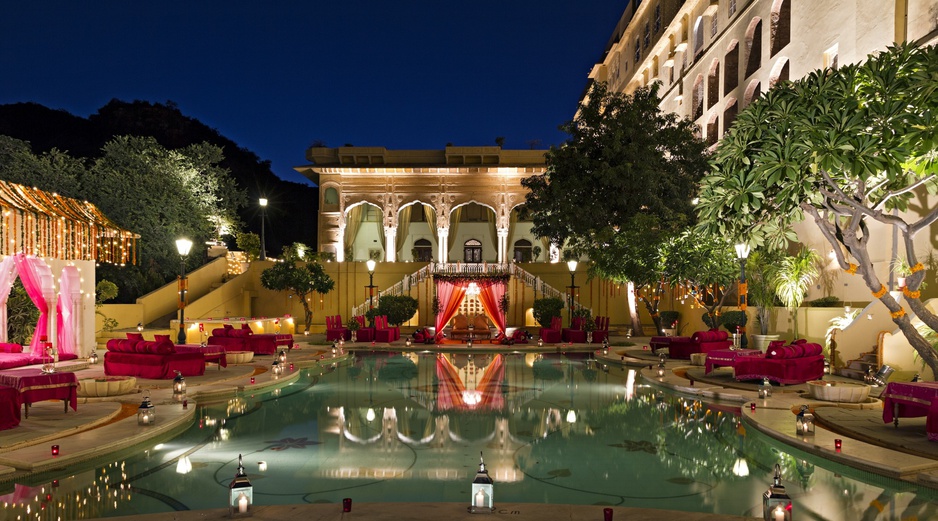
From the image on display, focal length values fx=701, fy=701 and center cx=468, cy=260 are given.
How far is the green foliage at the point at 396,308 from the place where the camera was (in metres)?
26.9

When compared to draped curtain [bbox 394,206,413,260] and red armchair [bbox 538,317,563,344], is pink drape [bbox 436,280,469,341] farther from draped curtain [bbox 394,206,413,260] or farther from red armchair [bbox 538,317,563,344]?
draped curtain [bbox 394,206,413,260]

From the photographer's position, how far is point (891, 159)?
7941 millimetres

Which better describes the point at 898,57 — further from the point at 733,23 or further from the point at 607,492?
the point at 733,23

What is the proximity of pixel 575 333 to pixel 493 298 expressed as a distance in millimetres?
3350

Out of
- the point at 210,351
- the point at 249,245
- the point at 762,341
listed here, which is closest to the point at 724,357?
the point at 762,341

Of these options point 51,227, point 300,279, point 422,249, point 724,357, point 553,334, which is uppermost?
point 422,249

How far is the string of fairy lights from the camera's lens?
13.6m

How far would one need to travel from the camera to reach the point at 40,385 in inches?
371

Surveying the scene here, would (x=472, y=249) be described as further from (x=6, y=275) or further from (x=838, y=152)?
(x=838, y=152)

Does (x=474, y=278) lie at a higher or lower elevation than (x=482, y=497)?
higher

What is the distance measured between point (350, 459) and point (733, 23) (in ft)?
77.7

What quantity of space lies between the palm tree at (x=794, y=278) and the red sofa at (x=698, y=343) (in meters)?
1.69

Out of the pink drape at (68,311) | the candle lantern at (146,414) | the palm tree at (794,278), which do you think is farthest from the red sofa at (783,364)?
the pink drape at (68,311)

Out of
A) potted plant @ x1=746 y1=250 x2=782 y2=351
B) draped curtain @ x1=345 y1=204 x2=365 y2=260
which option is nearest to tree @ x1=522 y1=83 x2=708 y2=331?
potted plant @ x1=746 y1=250 x2=782 y2=351
